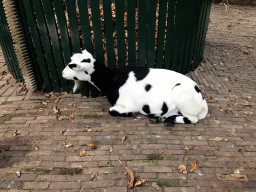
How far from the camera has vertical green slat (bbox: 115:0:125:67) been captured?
163 inches

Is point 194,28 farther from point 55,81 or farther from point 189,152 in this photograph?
point 55,81

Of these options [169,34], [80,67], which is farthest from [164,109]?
[169,34]

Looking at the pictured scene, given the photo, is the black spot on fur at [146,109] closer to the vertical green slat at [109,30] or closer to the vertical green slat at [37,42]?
the vertical green slat at [109,30]

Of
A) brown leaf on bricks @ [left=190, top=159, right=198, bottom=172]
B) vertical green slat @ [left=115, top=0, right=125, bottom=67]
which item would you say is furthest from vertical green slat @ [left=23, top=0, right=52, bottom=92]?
brown leaf on bricks @ [left=190, top=159, right=198, bottom=172]

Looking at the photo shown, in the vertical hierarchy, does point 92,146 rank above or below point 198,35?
below

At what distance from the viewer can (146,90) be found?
388 cm

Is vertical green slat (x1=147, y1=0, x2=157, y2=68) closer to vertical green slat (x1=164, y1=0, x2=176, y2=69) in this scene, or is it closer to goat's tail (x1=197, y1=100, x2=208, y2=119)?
vertical green slat (x1=164, y1=0, x2=176, y2=69)

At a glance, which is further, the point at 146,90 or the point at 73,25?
the point at 73,25

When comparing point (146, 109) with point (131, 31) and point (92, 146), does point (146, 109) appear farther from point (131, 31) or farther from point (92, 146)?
point (131, 31)

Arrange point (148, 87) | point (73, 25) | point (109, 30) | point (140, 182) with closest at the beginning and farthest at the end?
point (140, 182), point (148, 87), point (73, 25), point (109, 30)

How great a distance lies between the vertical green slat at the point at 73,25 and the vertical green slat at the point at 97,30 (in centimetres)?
38

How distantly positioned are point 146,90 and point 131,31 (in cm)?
146

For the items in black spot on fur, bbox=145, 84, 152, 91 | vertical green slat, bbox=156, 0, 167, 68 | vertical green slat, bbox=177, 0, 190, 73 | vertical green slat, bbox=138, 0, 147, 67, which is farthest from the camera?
vertical green slat, bbox=177, 0, 190, 73

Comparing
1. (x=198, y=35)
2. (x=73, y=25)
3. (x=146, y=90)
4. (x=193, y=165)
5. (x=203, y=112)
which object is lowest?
(x=193, y=165)
